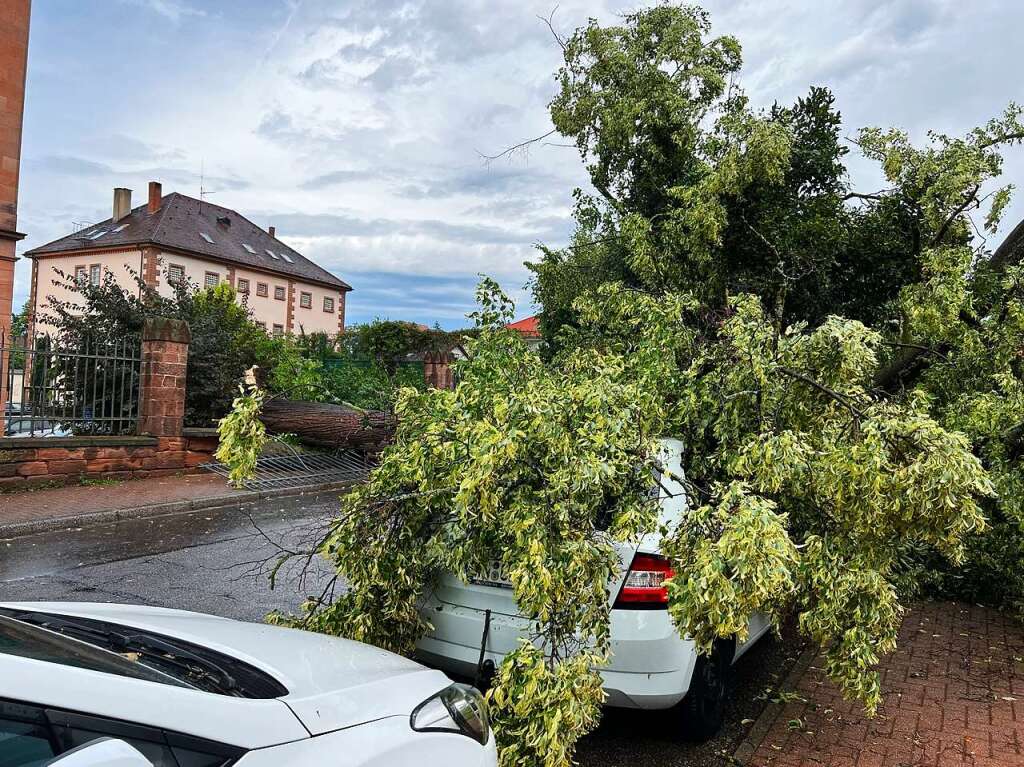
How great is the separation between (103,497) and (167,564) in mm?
3926

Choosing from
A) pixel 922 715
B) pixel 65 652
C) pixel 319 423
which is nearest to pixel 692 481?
pixel 922 715

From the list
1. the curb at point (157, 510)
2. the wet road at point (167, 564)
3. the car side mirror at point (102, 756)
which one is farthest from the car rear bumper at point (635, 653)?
the curb at point (157, 510)

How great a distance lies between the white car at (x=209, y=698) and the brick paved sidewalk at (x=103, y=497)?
312 inches

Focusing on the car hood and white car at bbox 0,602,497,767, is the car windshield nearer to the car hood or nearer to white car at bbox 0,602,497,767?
white car at bbox 0,602,497,767

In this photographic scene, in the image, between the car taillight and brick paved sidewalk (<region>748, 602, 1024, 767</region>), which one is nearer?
the car taillight

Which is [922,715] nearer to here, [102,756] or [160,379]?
[102,756]

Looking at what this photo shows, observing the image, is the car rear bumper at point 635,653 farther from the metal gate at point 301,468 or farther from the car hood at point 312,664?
the metal gate at point 301,468

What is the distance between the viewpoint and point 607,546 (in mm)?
3139

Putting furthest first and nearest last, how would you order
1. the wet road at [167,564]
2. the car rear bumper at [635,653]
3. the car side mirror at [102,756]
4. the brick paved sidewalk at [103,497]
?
the brick paved sidewalk at [103,497] → the wet road at [167,564] → the car rear bumper at [635,653] → the car side mirror at [102,756]

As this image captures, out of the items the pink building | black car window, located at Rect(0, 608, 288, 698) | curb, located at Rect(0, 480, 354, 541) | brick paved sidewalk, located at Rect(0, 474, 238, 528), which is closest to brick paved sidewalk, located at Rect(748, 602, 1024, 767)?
black car window, located at Rect(0, 608, 288, 698)

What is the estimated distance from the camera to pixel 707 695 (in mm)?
3820

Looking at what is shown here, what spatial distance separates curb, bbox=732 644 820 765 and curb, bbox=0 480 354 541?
26.5ft

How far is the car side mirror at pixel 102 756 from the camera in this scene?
123 cm

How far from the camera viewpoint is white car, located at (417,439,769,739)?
3.40 meters
